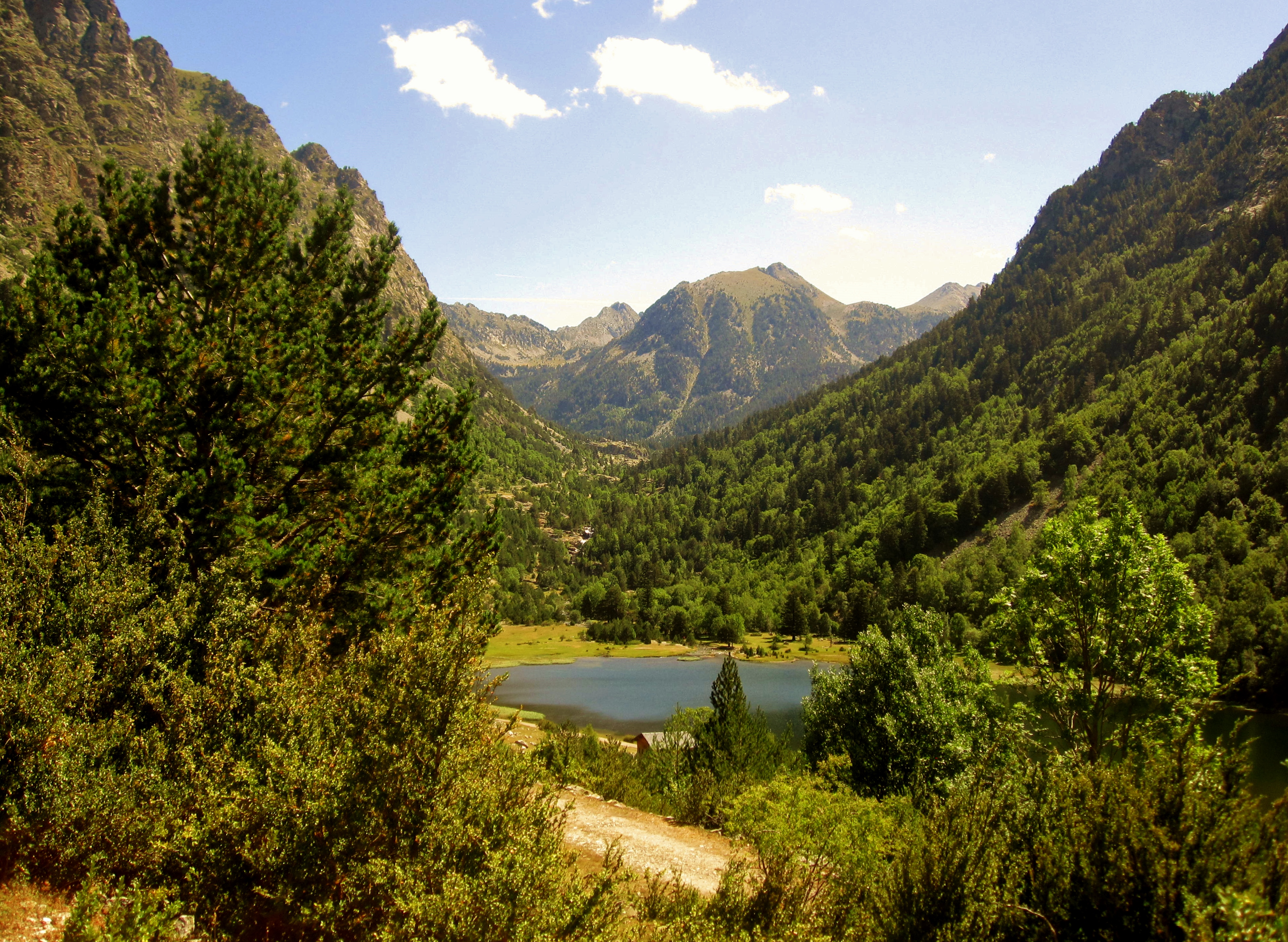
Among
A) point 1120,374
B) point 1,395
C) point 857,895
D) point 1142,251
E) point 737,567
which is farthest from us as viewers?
point 1142,251

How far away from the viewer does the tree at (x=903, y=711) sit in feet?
89.4

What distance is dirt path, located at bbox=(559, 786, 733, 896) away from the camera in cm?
1581

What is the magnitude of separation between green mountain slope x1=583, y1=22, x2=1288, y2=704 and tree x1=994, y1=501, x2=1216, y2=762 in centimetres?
4104

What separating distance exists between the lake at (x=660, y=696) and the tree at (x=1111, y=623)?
1624 cm

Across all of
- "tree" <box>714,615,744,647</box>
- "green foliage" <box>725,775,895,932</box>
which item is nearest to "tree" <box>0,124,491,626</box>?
"green foliage" <box>725,775,895,932</box>

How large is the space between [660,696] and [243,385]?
72.4m

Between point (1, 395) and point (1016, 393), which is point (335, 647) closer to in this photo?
point (1, 395)

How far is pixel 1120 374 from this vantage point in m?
143

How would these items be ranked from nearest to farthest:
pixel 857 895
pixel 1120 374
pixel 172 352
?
pixel 857 895 < pixel 172 352 < pixel 1120 374

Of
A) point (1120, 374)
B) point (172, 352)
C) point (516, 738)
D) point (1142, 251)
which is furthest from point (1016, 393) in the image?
point (172, 352)

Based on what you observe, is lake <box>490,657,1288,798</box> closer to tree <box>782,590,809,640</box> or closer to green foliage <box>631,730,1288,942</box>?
tree <box>782,590,809,640</box>

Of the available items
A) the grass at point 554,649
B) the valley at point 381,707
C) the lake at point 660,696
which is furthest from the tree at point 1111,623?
the grass at point 554,649

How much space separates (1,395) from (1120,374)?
179 meters

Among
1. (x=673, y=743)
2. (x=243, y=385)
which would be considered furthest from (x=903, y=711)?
(x=243, y=385)
